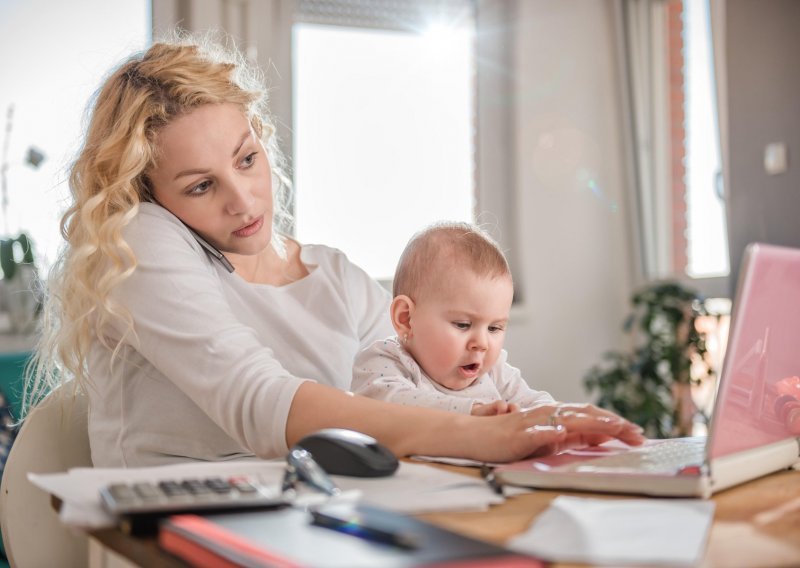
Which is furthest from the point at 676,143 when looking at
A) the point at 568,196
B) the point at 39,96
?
the point at 39,96

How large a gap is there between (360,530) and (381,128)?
11.7ft

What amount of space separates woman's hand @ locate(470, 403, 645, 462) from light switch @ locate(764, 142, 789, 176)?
254cm

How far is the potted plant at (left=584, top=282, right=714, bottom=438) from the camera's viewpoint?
11.9ft

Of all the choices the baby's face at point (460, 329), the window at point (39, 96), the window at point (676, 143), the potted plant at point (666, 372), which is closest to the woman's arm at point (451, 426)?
the baby's face at point (460, 329)

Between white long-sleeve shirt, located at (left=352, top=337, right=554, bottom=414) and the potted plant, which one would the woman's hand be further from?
the potted plant

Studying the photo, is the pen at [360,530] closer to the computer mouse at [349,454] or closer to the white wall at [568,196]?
the computer mouse at [349,454]

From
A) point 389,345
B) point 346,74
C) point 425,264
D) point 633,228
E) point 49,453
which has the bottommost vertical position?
point 49,453

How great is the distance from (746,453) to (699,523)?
0.75 ft

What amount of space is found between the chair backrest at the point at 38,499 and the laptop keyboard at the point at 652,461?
67cm

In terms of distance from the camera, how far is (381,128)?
4.03 meters

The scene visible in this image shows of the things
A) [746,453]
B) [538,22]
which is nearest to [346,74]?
[538,22]

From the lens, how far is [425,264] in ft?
4.33

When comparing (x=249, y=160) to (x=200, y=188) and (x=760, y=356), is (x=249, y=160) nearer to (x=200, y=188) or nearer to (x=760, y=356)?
(x=200, y=188)

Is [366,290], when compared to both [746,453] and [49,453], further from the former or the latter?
[746,453]
